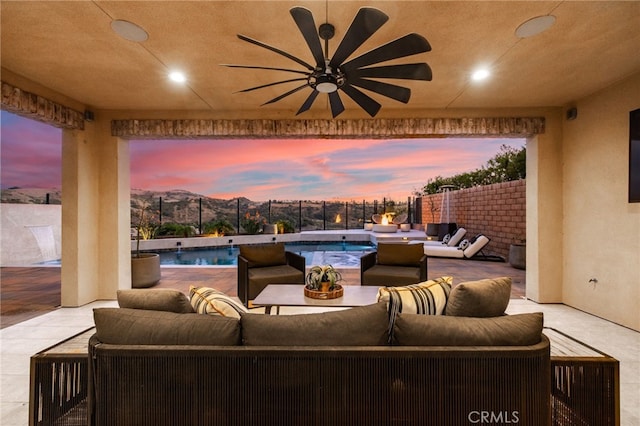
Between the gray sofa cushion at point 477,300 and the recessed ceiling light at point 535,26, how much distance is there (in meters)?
2.02

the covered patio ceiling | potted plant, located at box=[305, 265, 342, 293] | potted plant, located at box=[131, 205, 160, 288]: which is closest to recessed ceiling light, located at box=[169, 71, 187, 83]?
the covered patio ceiling

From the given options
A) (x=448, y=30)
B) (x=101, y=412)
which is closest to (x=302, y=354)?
(x=101, y=412)

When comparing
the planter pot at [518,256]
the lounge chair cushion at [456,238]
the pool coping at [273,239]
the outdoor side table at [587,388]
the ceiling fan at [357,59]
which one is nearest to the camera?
the outdoor side table at [587,388]

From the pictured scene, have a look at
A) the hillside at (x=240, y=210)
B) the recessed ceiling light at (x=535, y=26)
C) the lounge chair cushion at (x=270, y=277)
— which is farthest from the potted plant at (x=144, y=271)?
the hillside at (x=240, y=210)

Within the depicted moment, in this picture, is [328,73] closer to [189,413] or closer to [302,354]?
[302,354]

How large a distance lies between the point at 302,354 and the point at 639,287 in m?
3.86

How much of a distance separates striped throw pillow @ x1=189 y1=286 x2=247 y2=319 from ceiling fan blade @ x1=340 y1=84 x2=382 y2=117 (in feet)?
5.60

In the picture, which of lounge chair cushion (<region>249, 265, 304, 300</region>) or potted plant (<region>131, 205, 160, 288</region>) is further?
potted plant (<region>131, 205, 160, 288</region>)

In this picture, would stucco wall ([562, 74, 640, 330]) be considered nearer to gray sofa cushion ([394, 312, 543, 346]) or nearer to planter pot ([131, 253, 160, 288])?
gray sofa cushion ([394, 312, 543, 346])

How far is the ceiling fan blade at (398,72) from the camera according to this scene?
6.74ft

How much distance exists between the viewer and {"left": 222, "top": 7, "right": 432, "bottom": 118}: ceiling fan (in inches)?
65.6

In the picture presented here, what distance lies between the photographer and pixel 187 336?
1.36 m

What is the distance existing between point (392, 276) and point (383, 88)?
7.34ft

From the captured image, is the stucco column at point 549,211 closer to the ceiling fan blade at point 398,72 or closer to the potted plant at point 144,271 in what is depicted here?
the ceiling fan blade at point 398,72
